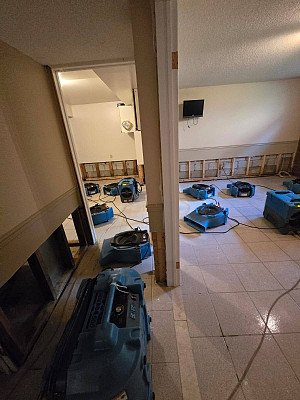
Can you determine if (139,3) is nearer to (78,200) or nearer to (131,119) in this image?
(78,200)

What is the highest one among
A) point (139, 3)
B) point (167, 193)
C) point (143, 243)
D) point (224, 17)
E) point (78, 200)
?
point (224, 17)

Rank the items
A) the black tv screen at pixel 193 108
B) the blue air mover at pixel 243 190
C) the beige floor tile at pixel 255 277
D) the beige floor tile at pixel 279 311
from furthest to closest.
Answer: the black tv screen at pixel 193 108, the blue air mover at pixel 243 190, the beige floor tile at pixel 255 277, the beige floor tile at pixel 279 311

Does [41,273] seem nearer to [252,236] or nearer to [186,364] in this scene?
[186,364]

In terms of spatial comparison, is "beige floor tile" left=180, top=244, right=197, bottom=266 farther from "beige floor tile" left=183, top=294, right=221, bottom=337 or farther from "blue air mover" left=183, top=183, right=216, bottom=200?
"blue air mover" left=183, top=183, right=216, bottom=200

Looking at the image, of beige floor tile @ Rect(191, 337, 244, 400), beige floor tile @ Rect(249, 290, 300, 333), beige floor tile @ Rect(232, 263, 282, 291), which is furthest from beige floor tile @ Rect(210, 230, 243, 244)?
beige floor tile @ Rect(191, 337, 244, 400)

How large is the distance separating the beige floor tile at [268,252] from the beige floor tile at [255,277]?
0.18 m

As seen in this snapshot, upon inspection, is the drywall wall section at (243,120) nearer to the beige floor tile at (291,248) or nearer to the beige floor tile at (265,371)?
the beige floor tile at (291,248)

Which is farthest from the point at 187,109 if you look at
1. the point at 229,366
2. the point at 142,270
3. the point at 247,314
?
the point at 229,366

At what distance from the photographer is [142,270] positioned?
6.69 feet

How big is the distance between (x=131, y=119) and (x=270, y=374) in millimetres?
5781

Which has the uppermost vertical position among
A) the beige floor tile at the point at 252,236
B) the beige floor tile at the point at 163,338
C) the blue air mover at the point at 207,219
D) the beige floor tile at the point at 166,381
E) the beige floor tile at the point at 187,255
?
the blue air mover at the point at 207,219

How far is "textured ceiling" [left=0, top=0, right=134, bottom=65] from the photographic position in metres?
1.01

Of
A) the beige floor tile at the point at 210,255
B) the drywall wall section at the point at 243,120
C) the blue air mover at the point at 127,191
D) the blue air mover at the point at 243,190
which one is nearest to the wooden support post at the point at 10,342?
the beige floor tile at the point at 210,255

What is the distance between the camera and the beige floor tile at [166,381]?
1.06 metres
